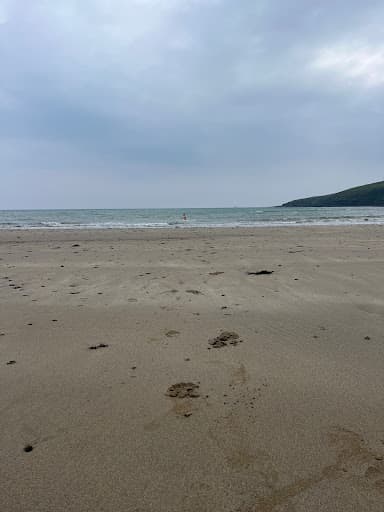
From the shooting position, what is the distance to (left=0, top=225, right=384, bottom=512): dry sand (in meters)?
1.75

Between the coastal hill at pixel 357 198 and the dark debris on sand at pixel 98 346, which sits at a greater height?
the coastal hill at pixel 357 198

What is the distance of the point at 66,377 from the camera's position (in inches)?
114

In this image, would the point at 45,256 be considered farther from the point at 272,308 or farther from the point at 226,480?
the point at 226,480

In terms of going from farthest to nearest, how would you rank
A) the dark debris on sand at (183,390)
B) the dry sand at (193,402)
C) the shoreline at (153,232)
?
the shoreline at (153,232), the dark debris on sand at (183,390), the dry sand at (193,402)

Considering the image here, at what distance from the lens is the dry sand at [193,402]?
1.75 m

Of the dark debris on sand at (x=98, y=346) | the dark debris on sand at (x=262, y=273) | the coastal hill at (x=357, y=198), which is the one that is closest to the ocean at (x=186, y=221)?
the dark debris on sand at (x=262, y=273)

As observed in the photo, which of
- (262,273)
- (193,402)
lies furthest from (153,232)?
(193,402)

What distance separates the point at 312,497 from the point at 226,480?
17.7 inches

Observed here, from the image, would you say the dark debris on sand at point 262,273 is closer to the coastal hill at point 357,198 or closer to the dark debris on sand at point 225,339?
the dark debris on sand at point 225,339

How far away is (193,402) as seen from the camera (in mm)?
2523

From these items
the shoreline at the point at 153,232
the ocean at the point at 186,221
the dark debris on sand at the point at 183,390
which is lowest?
the dark debris on sand at the point at 183,390

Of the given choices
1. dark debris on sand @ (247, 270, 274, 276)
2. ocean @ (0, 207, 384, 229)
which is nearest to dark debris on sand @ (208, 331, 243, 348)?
dark debris on sand @ (247, 270, 274, 276)

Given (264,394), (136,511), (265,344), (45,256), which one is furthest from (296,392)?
(45,256)

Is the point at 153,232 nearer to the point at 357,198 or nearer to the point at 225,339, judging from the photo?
the point at 225,339
